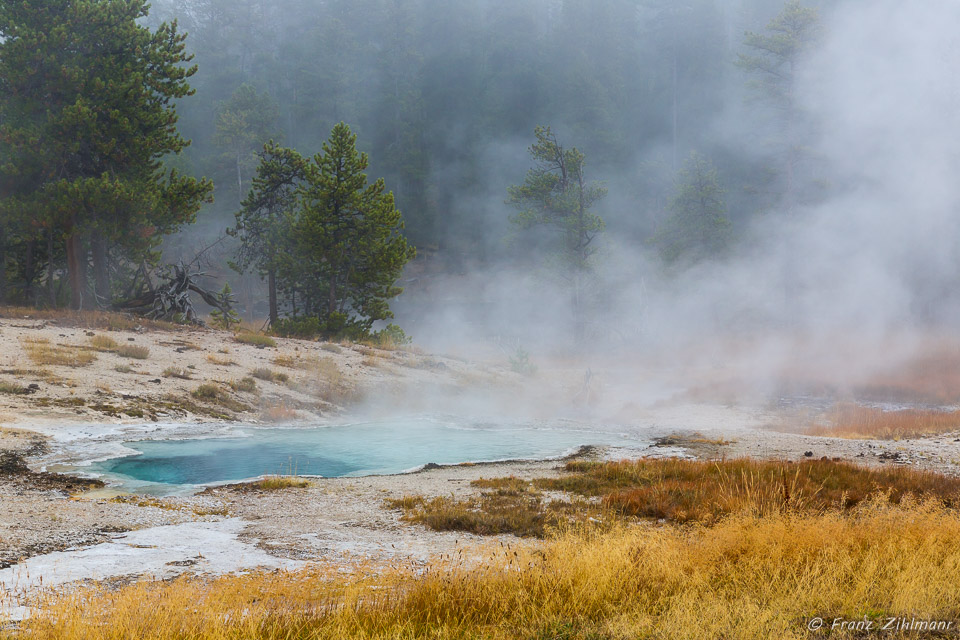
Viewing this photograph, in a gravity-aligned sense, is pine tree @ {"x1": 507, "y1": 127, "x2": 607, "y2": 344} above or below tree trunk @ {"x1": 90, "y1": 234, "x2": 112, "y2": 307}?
above

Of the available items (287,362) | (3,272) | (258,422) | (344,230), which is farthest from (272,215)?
(258,422)

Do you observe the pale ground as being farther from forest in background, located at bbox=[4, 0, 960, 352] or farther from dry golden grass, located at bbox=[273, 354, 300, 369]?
forest in background, located at bbox=[4, 0, 960, 352]

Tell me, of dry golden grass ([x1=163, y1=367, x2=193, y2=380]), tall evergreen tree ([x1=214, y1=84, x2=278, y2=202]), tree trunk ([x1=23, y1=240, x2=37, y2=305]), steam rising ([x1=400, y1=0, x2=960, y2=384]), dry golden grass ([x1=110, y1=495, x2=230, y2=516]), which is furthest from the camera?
tall evergreen tree ([x1=214, y1=84, x2=278, y2=202])

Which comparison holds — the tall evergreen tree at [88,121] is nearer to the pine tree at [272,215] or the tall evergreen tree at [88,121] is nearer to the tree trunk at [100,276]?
the tree trunk at [100,276]

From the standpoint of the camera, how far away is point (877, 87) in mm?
39375

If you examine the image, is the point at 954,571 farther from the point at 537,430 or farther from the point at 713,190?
the point at 713,190

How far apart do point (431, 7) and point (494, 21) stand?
7.00 meters

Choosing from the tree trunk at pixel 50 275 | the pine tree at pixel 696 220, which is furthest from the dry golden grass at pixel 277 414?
the pine tree at pixel 696 220

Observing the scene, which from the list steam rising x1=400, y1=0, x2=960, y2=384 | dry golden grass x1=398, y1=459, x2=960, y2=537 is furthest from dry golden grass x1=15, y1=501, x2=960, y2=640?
steam rising x1=400, y1=0, x2=960, y2=384

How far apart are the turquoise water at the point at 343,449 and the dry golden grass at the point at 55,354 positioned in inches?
204

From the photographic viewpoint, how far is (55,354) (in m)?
17.1

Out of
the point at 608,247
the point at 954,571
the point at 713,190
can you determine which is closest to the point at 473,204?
the point at 608,247

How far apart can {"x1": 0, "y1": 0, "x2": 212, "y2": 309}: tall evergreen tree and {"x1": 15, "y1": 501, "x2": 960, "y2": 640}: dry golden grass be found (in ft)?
68.4

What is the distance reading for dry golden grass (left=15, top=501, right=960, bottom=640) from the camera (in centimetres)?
406
